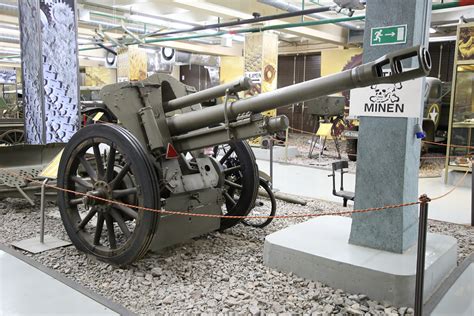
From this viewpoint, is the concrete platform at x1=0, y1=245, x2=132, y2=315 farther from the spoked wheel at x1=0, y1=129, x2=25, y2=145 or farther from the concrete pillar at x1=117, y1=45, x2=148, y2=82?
the concrete pillar at x1=117, y1=45, x2=148, y2=82

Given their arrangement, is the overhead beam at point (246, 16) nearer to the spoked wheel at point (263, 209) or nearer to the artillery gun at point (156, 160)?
the spoked wheel at point (263, 209)

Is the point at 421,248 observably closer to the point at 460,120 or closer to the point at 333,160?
the point at 460,120

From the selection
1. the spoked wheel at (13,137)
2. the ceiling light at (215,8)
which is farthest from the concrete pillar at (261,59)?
the spoked wheel at (13,137)

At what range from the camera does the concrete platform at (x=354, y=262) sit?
3193mm

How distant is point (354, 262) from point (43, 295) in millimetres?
2249

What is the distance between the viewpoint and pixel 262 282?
3570mm

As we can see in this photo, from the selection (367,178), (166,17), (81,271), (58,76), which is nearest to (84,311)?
(81,271)

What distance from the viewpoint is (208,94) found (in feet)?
12.7

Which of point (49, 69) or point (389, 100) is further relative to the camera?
point (49, 69)

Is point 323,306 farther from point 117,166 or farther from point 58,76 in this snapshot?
point 58,76

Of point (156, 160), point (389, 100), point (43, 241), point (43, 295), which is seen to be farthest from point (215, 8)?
point (43, 295)

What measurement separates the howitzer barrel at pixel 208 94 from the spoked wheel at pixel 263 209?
1.54 metres

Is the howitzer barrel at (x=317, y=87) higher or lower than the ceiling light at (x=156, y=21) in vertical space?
lower

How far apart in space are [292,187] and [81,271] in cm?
429
